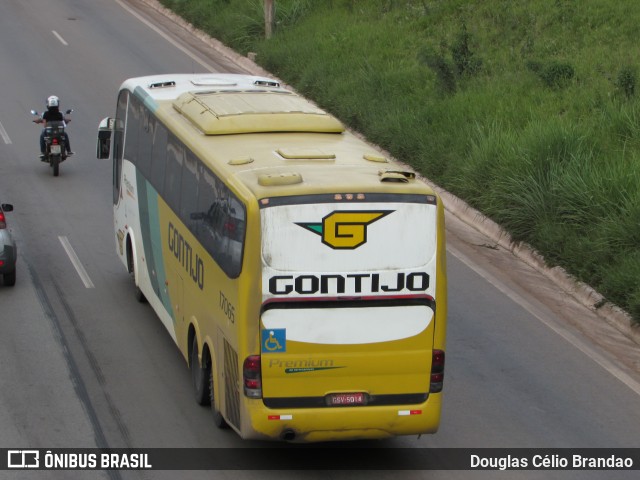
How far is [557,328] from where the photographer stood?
55.0 ft

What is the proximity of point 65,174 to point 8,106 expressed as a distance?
20.2 ft

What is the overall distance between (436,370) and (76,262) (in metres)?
8.81

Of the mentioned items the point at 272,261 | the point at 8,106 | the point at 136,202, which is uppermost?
the point at 272,261

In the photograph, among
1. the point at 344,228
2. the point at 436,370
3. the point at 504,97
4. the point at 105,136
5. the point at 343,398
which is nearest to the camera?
the point at 344,228

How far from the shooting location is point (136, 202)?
16.9m

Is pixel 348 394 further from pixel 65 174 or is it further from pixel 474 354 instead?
pixel 65 174

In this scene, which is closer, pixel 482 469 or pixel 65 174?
pixel 482 469

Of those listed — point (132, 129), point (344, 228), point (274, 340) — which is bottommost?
point (274, 340)

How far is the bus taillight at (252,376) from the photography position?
11.4m

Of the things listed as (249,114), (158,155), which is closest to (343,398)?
(249,114)

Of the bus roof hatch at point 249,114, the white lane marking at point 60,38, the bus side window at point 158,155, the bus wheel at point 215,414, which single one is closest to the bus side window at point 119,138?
the bus side window at point 158,155

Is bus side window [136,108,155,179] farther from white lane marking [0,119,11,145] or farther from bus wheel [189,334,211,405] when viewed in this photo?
white lane marking [0,119,11,145]

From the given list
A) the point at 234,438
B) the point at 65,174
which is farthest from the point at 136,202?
the point at 65,174

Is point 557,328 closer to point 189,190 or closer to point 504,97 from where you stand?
point 189,190
